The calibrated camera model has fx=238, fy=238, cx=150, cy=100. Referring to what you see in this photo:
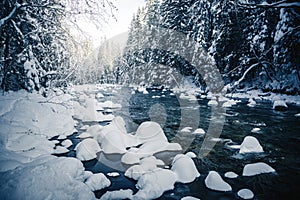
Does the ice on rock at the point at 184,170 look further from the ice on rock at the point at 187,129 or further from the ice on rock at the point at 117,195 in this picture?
the ice on rock at the point at 187,129

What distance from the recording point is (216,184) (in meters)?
5.10

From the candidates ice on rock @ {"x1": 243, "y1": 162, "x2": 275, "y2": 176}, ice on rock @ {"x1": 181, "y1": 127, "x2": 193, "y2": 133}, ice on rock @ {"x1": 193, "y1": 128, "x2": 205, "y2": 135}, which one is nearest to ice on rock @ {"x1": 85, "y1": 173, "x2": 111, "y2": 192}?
ice on rock @ {"x1": 243, "y1": 162, "x2": 275, "y2": 176}

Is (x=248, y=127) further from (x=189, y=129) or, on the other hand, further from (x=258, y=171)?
(x=258, y=171)

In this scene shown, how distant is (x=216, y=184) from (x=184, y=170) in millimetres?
796

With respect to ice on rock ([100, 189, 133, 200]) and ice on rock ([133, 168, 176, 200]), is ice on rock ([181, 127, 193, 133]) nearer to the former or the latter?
ice on rock ([133, 168, 176, 200])

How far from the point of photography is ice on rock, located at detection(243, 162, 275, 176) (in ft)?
18.9

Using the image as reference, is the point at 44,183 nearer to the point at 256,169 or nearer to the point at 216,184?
the point at 216,184

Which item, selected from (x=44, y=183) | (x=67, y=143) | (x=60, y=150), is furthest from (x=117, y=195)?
(x=67, y=143)

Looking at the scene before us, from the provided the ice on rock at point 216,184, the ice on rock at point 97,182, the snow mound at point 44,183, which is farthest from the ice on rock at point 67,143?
the ice on rock at point 216,184

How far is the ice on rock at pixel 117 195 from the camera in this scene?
4.59 m

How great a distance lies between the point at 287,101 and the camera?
58.1 ft

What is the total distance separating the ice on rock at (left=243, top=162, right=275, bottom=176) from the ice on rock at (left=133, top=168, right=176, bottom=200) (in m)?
1.85

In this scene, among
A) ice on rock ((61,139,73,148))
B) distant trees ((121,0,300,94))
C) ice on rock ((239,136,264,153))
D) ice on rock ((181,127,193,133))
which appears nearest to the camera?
ice on rock ((239,136,264,153))

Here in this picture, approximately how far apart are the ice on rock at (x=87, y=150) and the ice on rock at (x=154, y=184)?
2.12 m
